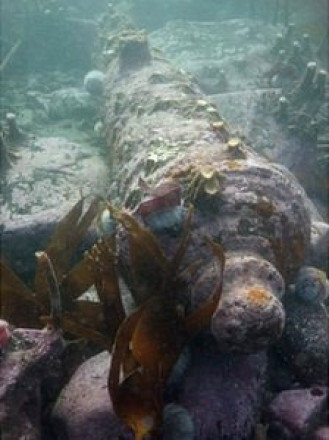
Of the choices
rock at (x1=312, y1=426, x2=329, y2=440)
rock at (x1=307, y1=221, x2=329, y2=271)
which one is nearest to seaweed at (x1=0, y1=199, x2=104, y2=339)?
rock at (x1=312, y1=426, x2=329, y2=440)

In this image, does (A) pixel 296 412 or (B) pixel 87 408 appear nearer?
(B) pixel 87 408

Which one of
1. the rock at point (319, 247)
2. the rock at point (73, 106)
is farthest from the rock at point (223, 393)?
the rock at point (73, 106)

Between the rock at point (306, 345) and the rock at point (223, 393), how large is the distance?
34 centimetres

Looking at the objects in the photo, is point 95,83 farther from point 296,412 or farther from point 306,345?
point 296,412

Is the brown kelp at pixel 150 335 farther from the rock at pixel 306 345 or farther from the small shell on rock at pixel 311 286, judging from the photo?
the small shell on rock at pixel 311 286

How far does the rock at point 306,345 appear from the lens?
12.0 feet

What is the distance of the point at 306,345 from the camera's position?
145 inches

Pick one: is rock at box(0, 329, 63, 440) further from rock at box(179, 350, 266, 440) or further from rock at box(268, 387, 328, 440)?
rock at box(268, 387, 328, 440)

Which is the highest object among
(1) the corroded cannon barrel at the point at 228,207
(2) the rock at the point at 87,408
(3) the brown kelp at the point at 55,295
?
(1) the corroded cannon barrel at the point at 228,207

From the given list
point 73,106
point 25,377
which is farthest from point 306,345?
point 73,106

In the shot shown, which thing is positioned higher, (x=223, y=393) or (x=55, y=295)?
(x=55, y=295)

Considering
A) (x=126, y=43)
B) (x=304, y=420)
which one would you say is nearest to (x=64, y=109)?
(x=126, y=43)

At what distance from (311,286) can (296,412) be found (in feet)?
3.52

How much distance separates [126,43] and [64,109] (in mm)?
2063
